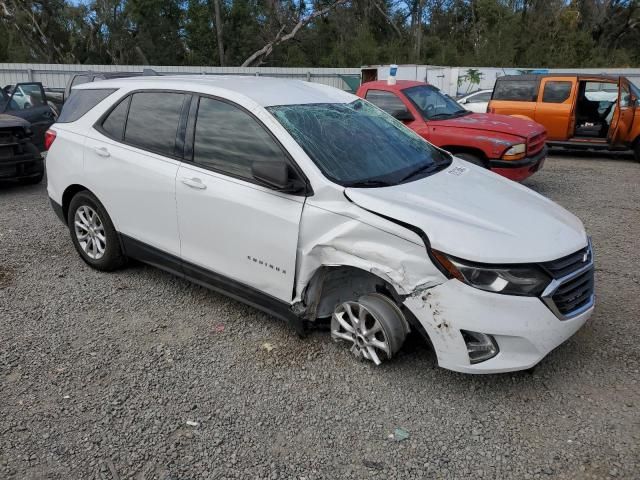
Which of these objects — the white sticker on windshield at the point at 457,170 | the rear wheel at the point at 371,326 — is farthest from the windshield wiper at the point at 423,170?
the rear wheel at the point at 371,326

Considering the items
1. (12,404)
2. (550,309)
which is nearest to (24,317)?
(12,404)

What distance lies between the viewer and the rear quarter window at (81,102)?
4.49 metres

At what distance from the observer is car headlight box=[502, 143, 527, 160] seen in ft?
22.9

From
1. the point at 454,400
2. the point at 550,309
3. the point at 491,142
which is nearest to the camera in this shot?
the point at 550,309

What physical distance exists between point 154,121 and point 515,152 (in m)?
4.94

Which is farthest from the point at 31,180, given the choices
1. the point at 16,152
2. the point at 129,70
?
the point at 129,70

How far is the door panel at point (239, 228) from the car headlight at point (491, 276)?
98cm

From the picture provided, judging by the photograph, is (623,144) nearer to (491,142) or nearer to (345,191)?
(491,142)

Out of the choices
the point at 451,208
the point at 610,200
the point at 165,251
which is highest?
the point at 451,208

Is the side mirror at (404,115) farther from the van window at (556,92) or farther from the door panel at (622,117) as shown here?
the door panel at (622,117)

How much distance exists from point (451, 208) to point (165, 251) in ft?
7.24

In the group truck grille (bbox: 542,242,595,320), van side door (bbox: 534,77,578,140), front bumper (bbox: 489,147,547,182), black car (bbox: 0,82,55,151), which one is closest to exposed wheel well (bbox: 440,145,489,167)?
front bumper (bbox: 489,147,547,182)

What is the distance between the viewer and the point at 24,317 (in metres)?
3.98

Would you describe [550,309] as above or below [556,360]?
above
